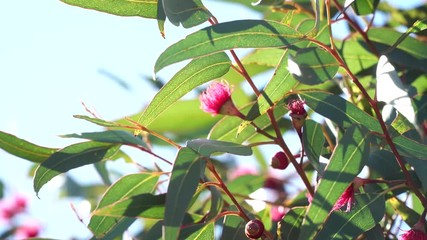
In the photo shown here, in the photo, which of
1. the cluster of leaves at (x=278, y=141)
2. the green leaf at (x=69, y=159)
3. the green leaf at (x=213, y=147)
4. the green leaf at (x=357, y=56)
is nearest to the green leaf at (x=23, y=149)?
the cluster of leaves at (x=278, y=141)

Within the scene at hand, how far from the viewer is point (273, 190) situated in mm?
1949

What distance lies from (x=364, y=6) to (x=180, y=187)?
2.02 ft

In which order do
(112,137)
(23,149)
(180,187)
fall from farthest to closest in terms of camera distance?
(23,149) < (112,137) < (180,187)

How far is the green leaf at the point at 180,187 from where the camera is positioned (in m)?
1.02

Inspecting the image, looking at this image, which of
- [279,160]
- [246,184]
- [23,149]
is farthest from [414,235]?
[246,184]

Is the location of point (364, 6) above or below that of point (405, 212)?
above

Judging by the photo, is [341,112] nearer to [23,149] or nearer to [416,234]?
[416,234]

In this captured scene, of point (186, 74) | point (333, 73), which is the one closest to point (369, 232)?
point (333, 73)

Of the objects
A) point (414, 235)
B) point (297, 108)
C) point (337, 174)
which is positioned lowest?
point (414, 235)

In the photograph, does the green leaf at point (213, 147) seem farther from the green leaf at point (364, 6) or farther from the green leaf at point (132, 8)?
the green leaf at point (364, 6)

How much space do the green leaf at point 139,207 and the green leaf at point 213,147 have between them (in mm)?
108

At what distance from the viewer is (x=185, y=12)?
1176mm

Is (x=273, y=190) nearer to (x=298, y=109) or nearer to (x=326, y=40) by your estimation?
(x=326, y=40)

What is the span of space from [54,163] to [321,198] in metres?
0.40
